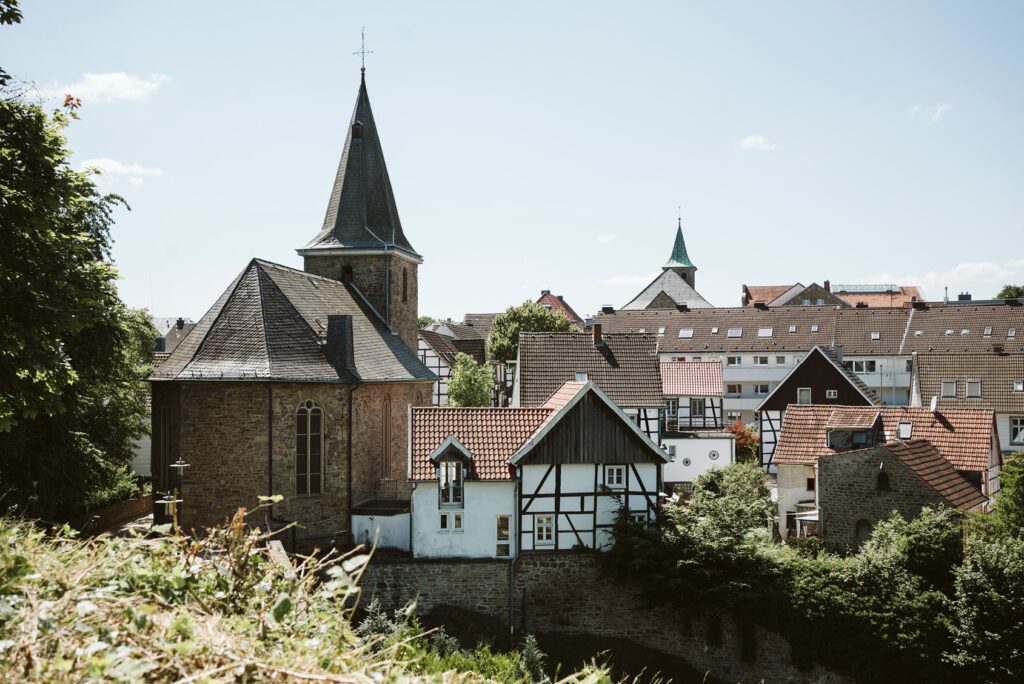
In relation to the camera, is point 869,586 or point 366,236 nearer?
point 869,586

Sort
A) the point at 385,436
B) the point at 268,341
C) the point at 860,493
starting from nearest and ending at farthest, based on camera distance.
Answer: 1. the point at 268,341
2. the point at 860,493
3. the point at 385,436

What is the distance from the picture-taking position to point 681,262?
9981cm

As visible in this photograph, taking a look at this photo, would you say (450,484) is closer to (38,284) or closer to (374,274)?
(374,274)

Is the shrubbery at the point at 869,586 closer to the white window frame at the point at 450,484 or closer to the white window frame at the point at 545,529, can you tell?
the white window frame at the point at 545,529

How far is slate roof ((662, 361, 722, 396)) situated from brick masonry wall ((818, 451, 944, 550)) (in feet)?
51.3

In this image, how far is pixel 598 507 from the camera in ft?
71.3

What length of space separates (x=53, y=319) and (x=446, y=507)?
1211 centimetres

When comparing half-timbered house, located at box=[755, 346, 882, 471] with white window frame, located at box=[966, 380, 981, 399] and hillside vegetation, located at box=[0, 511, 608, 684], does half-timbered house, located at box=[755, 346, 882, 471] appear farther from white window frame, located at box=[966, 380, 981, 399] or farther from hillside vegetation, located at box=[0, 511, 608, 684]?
hillside vegetation, located at box=[0, 511, 608, 684]

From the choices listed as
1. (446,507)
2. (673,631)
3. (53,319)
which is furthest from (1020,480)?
(53,319)

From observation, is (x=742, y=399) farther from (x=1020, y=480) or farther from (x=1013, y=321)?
(x=1020, y=480)

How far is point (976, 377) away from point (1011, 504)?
18.4m

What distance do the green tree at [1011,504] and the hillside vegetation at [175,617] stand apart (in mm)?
20124

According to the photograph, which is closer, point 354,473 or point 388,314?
point 354,473

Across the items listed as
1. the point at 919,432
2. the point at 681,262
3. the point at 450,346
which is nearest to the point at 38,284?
the point at 919,432
